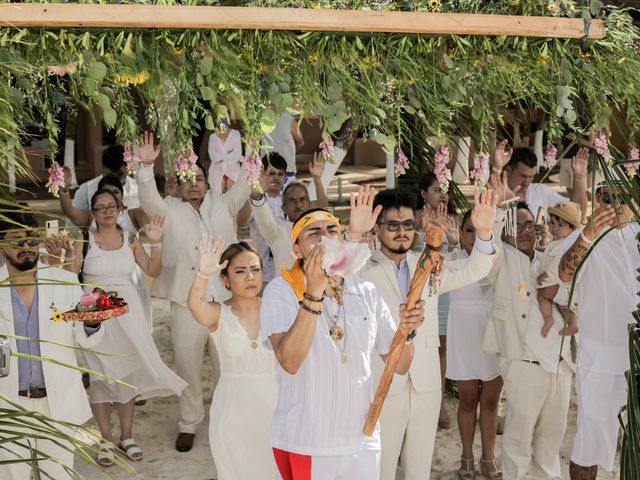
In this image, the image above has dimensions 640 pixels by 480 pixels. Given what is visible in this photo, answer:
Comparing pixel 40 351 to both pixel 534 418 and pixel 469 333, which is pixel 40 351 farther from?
pixel 534 418

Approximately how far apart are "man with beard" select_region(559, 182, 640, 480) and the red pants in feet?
5.87

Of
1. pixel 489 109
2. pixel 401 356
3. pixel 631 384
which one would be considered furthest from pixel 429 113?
pixel 631 384

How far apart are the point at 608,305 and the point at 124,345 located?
2811 millimetres

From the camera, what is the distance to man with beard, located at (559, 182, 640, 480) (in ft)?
15.6

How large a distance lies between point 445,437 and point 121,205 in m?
2.47

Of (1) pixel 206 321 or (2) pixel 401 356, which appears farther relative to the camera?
(1) pixel 206 321

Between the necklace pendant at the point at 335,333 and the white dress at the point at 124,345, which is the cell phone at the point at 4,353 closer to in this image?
the necklace pendant at the point at 335,333

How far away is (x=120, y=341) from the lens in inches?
Result: 231

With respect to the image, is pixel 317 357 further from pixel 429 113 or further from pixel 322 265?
pixel 429 113

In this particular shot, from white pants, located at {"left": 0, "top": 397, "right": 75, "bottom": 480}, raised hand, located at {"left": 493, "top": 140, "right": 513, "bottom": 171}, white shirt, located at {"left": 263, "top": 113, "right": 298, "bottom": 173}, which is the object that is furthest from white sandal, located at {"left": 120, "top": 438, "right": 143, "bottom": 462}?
white shirt, located at {"left": 263, "top": 113, "right": 298, "bottom": 173}

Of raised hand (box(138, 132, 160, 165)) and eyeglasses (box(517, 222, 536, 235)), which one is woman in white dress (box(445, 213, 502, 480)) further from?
raised hand (box(138, 132, 160, 165))

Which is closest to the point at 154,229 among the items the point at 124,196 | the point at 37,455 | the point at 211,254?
the point at 124,196

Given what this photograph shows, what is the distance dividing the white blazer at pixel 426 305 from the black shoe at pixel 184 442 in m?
1.71

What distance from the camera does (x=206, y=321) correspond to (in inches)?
180
